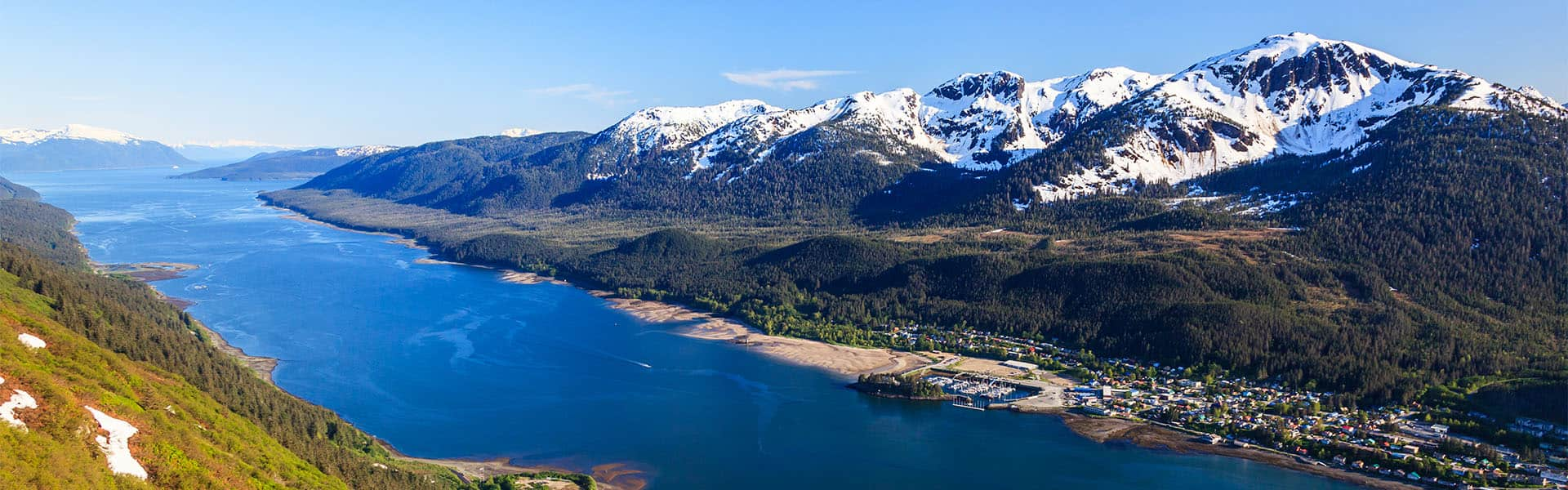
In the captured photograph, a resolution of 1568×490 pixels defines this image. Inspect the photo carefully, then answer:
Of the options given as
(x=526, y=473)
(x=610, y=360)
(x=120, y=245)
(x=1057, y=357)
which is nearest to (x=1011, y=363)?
(x=1057, y=357)

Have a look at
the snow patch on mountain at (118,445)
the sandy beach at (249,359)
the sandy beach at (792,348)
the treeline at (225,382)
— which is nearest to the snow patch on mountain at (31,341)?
the snow patch on mountain at (118,445)

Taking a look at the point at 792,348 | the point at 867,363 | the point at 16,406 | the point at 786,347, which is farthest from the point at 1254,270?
the point at 16,406

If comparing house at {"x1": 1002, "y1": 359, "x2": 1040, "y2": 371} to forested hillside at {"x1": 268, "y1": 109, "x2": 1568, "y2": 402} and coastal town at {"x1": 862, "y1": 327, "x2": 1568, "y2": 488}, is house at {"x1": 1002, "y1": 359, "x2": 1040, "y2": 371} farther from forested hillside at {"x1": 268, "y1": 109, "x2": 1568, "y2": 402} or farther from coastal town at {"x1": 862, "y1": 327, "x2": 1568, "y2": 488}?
forested hillside at {"x1": 268, "y1": 109, "x2": 1568, "y2": 402}

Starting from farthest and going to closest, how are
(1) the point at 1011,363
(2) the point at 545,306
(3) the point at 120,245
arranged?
(3) the point at 120,245 → (2) the point at 545,306 → (1) the point at 1011,363

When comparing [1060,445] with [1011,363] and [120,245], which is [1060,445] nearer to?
[1011,363]

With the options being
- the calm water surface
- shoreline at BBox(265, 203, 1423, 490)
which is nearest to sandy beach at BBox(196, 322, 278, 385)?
the calm water surface

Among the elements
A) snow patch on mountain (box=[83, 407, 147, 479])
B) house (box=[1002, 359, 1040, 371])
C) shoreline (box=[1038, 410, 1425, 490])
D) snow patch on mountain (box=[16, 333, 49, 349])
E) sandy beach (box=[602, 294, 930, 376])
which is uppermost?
snow patch on mountain (box=[16, 333, 49, 349])
